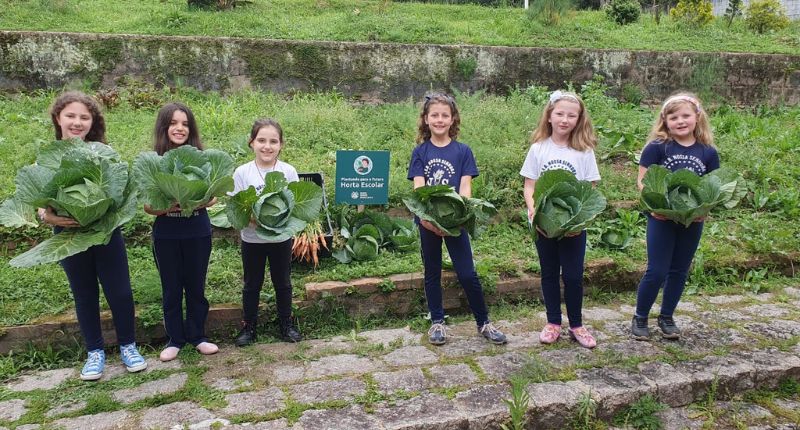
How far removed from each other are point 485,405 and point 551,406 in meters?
0.32

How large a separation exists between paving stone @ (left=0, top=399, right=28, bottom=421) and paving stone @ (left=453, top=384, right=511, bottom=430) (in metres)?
2.04

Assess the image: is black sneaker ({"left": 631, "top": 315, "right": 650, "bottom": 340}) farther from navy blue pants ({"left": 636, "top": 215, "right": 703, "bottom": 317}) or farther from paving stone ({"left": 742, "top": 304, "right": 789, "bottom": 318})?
paving stone ({"left": 742, "top": 304, "right": 789, "bottom": 318})

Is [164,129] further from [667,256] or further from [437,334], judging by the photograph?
[667,256]

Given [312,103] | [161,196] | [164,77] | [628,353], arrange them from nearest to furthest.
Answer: [161,196] → [628,353] → [312,103] → [164,77]

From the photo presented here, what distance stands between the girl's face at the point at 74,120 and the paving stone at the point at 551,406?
2.75 m

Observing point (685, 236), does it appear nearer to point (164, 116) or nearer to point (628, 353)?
point (628, 353)

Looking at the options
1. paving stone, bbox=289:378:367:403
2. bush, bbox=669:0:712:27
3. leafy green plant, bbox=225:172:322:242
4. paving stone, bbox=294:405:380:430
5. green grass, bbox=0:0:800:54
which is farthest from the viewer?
bush, bbox=669:0:712:27

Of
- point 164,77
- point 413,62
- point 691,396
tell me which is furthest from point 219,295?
point 413,62

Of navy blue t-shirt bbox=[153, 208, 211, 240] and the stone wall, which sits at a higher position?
the stone wall

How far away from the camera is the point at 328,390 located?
282cm

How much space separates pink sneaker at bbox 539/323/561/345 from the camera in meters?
3.37

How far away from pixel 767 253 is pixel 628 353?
237cm

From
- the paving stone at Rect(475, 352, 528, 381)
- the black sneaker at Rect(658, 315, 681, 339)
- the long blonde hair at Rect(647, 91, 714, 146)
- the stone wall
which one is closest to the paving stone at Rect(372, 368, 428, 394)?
the paving stone at Rect(475, 352, 528, 381)

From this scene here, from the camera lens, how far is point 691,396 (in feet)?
9.65
